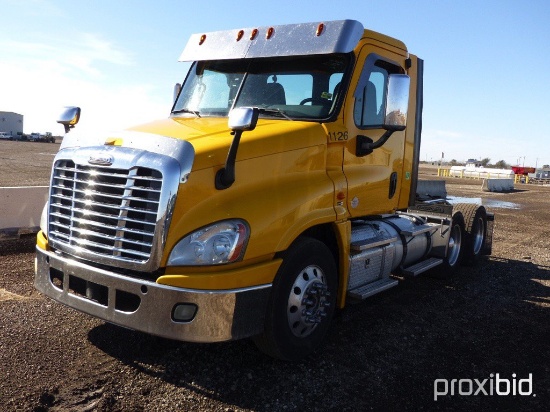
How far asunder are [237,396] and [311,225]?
4.60 ft

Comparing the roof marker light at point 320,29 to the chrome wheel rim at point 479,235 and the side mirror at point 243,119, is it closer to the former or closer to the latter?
the side mirror at point 243,119

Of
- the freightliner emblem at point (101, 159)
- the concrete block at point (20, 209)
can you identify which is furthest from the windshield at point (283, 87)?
the concrete block at point (20, 209)

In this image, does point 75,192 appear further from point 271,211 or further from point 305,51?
point 305,51

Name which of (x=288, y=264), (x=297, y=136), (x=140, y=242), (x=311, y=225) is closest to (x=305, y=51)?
(x=297, y=136)

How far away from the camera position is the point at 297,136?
4043 mm

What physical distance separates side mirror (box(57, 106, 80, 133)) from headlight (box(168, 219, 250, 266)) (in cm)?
199

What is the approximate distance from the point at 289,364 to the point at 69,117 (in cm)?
299

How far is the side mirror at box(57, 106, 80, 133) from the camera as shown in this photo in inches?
178

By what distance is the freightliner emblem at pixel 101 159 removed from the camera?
11.5 feet

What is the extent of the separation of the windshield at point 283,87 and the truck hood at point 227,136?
258mm

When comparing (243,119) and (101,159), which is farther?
(101,159)

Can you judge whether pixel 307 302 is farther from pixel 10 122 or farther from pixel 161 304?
pixel 10 122

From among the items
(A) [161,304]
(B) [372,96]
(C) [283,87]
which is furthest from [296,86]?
(A) [161,304]

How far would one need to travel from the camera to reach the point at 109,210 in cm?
352
